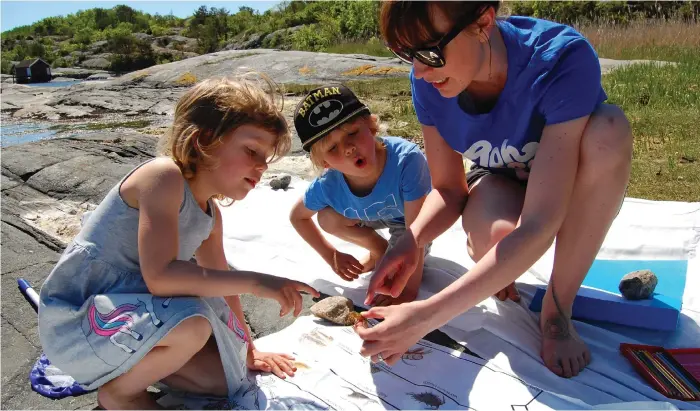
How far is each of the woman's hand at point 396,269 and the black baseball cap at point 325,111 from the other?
55cm

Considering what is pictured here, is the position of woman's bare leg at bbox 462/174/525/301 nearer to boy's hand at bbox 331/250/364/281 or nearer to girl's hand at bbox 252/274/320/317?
boy's hand at bbox 331/250/364/281

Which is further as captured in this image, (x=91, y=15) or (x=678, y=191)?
(x=91, y=15)

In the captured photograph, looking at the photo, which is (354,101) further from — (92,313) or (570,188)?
(92,313)

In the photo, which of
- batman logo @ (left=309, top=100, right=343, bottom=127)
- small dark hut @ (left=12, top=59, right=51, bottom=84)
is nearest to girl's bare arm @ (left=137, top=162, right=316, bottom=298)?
batman logo @ (left=309, top=100, right=343, bottom=127)

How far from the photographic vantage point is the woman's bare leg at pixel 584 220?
5.38 feet

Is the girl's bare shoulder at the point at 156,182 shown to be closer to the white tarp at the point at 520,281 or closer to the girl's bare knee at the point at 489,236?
the white tarp at the point at 520,281

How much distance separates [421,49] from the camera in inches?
60.7

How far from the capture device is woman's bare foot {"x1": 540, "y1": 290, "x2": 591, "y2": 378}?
66.3 inches

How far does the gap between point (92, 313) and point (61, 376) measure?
35cm

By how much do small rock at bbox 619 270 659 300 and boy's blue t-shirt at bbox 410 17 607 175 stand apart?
19.9 inches

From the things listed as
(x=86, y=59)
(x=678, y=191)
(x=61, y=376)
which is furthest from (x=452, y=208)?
(x=86, y=59)

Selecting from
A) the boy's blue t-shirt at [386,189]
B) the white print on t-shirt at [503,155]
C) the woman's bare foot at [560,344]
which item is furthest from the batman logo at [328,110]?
the woman's bare foot at [560,344]

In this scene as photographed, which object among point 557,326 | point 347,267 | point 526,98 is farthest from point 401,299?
point 526,98

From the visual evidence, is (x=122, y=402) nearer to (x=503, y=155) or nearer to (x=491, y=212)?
(x=491, y=212)
